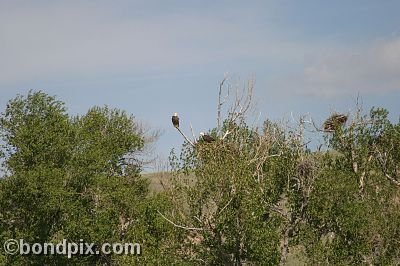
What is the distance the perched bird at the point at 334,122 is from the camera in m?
52.3

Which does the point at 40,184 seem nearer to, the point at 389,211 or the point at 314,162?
the point at 314,162

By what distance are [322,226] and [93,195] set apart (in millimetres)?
21441

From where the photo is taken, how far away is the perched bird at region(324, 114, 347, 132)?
52312 mm

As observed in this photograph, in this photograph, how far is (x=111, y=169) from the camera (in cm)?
6231

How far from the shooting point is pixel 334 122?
52.8 m

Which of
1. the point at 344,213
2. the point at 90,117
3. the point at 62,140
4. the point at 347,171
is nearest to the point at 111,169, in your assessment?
the point at 90,117

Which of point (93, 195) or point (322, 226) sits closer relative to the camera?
point (322, 226)
